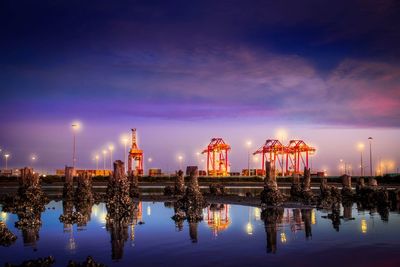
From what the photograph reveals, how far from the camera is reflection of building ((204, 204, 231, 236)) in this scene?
25562 millimetres

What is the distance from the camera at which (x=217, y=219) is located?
2992 centimetres

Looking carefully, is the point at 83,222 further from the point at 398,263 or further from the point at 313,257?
the point at 398,263

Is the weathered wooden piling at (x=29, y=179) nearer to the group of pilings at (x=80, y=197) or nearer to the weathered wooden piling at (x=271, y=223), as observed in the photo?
the group of pilings at (x=80, y=197)

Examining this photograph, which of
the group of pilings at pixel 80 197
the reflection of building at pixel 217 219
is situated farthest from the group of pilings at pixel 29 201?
the reflection of building at pixel 217 219

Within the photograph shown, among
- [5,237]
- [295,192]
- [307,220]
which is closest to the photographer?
[5,237]

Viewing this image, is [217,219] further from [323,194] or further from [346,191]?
[346,191]

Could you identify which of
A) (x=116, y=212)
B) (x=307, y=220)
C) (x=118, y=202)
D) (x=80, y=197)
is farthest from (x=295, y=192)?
(x=116, y=212)

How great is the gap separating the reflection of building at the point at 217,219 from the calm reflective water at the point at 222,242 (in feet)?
0.19

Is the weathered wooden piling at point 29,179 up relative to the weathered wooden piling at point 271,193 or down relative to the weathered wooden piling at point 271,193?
up

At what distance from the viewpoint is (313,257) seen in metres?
17.4

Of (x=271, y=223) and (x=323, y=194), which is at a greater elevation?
(x=323, y=194)

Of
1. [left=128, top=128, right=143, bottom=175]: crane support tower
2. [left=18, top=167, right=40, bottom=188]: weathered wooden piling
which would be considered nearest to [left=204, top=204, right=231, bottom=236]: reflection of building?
[left=18, top=167, right=40, bottom=188]: weathered wooden piling

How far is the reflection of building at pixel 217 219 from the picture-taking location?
1006 inches

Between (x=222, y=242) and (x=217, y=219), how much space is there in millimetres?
9168
